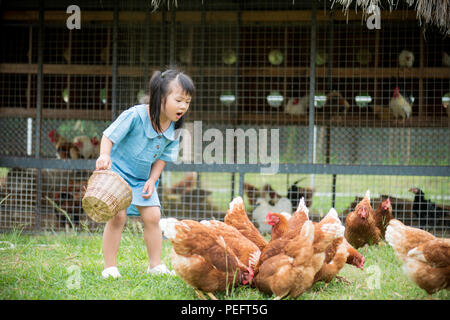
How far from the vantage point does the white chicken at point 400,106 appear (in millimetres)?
6234

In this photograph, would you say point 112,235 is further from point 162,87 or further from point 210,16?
point 210,16

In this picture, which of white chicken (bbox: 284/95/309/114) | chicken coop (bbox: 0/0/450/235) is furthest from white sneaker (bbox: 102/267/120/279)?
white chicken (bbox: 284/95/309/114)

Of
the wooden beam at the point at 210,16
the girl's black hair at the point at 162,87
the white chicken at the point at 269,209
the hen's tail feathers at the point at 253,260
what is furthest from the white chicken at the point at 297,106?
the hen's tail feathers at the point at 253,260

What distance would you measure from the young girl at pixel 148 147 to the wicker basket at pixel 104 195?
1.00 ft

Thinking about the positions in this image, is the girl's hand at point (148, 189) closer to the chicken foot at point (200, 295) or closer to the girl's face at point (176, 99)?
the girl's face at point (176, 99)

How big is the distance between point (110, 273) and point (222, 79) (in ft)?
13.5

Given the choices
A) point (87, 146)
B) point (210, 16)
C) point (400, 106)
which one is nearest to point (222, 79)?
point (210, 16)

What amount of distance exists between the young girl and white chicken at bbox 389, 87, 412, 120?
12.6 feet

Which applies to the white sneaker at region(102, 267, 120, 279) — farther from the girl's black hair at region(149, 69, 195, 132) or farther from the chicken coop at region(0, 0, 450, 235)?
the chicken coop at region(0, 0, 450, 235)

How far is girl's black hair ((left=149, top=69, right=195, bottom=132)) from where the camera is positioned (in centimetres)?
326

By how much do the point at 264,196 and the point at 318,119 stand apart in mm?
1720

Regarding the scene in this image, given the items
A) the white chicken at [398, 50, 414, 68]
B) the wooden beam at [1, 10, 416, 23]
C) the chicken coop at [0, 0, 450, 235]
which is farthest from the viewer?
the white chicken at [398, 50, 414, 68]

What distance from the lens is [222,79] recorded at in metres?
6.84

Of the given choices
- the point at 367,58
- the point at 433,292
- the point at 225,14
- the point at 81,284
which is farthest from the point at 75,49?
the point at 433,292
